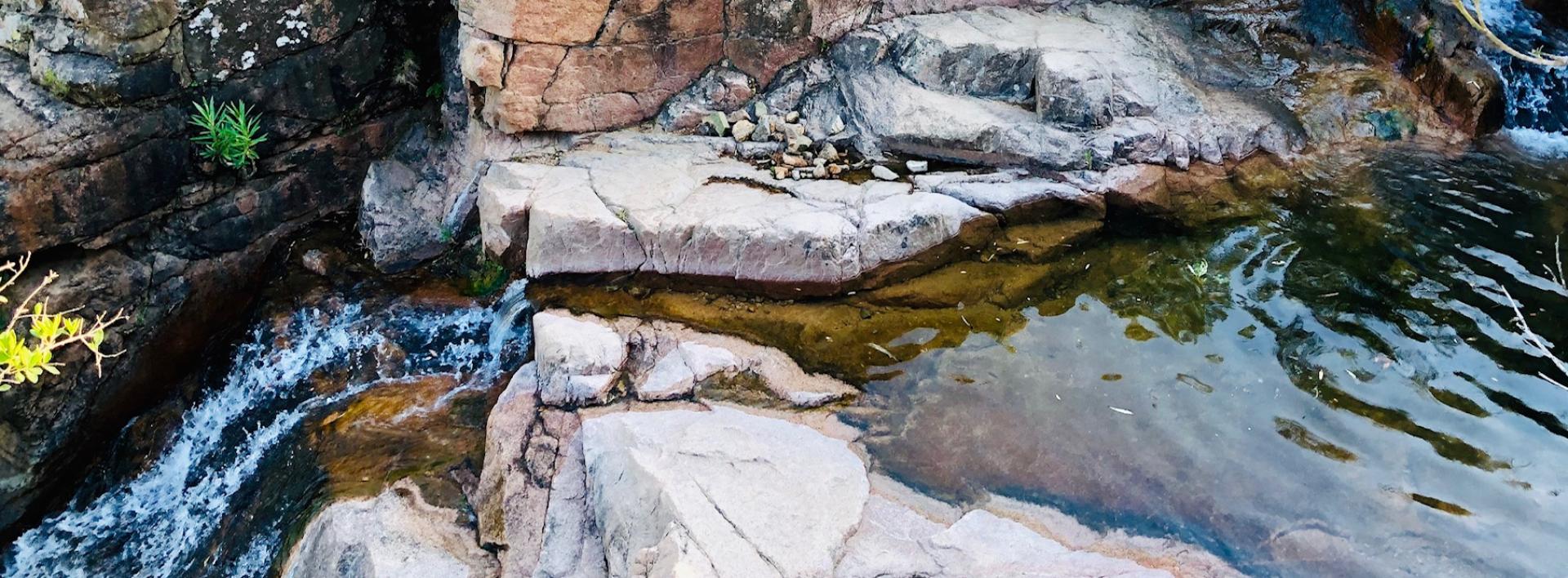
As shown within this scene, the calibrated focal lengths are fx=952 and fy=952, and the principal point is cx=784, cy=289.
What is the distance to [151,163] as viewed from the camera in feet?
19.4

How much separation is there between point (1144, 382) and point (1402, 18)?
4544 mm

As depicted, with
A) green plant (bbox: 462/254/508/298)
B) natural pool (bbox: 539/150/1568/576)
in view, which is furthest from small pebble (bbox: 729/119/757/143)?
green plant (bbox: 462/254/508/298)

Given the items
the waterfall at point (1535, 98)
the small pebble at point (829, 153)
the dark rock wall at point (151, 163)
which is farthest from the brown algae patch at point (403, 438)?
the waterfall at point (1535, 98)

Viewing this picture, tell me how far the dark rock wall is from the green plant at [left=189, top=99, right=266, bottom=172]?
72mm

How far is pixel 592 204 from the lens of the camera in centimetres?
563

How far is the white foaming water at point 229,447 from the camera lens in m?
5.20

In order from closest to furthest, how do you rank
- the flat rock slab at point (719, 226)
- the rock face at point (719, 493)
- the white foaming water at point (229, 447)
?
the rock face at point (719, 493) < the white foaming water at point (229, 447) < the flat rock slab at point (719, 226)

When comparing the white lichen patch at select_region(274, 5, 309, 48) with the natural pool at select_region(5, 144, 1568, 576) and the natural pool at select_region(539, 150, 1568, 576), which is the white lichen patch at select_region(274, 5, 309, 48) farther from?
the natural pool at select_region(539, 150, 1568, 576)

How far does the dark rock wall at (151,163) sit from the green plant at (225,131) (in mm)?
72

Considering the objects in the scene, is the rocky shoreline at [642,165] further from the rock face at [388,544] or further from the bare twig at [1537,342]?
the bare twig at [1537,342]

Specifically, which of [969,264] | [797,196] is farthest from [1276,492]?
[797,196]

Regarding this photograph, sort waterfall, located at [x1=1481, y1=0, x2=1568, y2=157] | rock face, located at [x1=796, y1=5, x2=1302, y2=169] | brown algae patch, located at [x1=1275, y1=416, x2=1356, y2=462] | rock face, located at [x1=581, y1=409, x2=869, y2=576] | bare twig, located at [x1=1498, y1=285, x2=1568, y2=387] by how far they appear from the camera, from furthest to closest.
A: waterfall, located at [x1=1481, y1=0, x2=1568, y2=157] < rock face, located at [x1=796, y1=5, x2=1302, y2=169] < brown algae patch, located at [x1=1275, y1=416, x2=1356, y2=462] < rock face, located at [x1=581, y1=409, x2=869, y2=576] < bare twig, located at [x1=1498, y1=285, x2=1568, y2=387]

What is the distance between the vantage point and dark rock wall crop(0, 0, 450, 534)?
218 inches

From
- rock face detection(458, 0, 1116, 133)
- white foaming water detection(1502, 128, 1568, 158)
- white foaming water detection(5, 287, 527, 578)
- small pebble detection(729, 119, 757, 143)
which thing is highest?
rock face detection(458, 0, 1116, 133)
